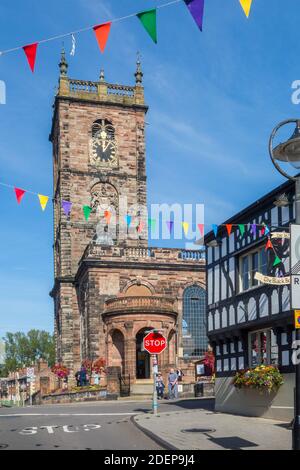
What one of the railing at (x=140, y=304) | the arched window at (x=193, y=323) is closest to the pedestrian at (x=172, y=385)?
the railing at (x=140, y=304)

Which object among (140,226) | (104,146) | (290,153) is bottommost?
(290,153)

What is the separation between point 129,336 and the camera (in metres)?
39.2

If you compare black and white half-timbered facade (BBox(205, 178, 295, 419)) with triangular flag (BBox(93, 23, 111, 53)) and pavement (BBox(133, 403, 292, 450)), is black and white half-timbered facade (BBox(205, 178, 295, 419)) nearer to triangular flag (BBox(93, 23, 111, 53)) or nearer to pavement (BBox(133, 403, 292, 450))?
pavement (BBox(133, 403, 292, 450))

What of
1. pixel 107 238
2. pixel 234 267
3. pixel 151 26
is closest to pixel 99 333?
pixel 107 238

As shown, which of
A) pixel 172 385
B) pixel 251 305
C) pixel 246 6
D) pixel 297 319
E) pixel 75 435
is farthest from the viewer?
pixel 172 385

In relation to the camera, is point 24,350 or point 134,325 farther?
point 24,350

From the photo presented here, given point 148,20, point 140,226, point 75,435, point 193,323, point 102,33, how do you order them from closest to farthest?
point 148,20 < point 102,33 < point 75,435 < point 193,323 < point 140,226

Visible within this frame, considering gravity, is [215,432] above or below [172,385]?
above

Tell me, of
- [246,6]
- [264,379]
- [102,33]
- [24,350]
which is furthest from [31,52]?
[24,350]

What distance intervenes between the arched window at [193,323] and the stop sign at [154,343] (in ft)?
89.2

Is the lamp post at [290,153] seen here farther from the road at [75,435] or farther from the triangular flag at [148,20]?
the road at [75,435]

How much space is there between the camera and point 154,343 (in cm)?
1897

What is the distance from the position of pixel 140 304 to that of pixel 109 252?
23.0 feet

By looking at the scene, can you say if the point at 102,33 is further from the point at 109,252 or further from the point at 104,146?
the point at 104,146
